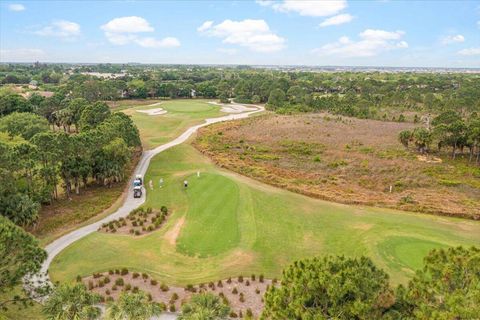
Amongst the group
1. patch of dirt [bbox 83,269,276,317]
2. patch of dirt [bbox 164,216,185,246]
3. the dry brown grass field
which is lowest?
patch of dirt [bbox 83,269,276,317]

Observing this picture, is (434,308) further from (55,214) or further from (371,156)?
(371,156)

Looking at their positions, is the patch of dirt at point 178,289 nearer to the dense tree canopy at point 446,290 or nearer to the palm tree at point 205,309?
the palm tree at point 205,309

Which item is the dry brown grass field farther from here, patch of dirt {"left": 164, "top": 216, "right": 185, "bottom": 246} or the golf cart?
patch of dirt {"left": 164, "top": 216, "right": 185, "bottom": 246}

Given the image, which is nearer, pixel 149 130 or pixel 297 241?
pixel 297 241

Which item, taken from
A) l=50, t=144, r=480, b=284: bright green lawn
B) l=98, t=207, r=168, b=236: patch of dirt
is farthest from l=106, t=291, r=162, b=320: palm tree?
l=98, t=207, r=168, b=236: patch of dirt

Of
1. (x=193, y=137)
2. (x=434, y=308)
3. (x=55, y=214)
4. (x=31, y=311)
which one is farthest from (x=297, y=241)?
(x=193, y=137)

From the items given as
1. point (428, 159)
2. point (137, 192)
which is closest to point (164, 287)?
point (137, 192)

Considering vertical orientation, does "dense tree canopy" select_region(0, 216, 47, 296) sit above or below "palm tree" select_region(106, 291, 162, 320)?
above

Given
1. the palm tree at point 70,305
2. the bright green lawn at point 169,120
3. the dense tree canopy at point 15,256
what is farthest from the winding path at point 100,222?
the bright green lawn at point 169,120
